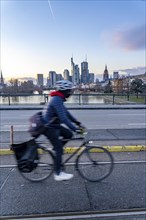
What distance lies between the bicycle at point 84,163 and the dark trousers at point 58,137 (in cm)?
13

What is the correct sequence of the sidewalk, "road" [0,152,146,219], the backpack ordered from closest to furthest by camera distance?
"road" [0,152,146,219]
the backpack
the sidewalk

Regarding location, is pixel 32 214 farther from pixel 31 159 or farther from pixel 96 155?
pixel 96 155

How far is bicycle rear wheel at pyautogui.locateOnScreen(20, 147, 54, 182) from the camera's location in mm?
4543

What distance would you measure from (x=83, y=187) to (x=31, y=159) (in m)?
1.06

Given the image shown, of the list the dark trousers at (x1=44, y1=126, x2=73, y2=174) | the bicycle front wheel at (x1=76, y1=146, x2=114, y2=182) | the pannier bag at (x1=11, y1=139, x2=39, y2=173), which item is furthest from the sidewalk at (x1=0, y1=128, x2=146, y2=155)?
the pannier bag at (x1=11, y1=139, x2=39, y2=173)

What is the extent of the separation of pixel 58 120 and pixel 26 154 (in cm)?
84

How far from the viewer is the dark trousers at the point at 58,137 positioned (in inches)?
167

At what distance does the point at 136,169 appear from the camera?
209 inches

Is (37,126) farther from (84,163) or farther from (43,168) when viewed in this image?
(84,163)

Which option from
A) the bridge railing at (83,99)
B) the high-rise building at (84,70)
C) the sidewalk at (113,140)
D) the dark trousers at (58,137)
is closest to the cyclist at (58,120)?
the dark trousers at (58,137)

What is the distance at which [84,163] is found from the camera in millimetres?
4723

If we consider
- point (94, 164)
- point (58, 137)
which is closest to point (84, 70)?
point (94, 164)

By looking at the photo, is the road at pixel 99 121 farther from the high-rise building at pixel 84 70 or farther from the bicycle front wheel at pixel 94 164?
the high-rise building at pixel 84 70

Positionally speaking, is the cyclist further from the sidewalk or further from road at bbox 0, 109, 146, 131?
road at bbox 0, 109, 146, 131
